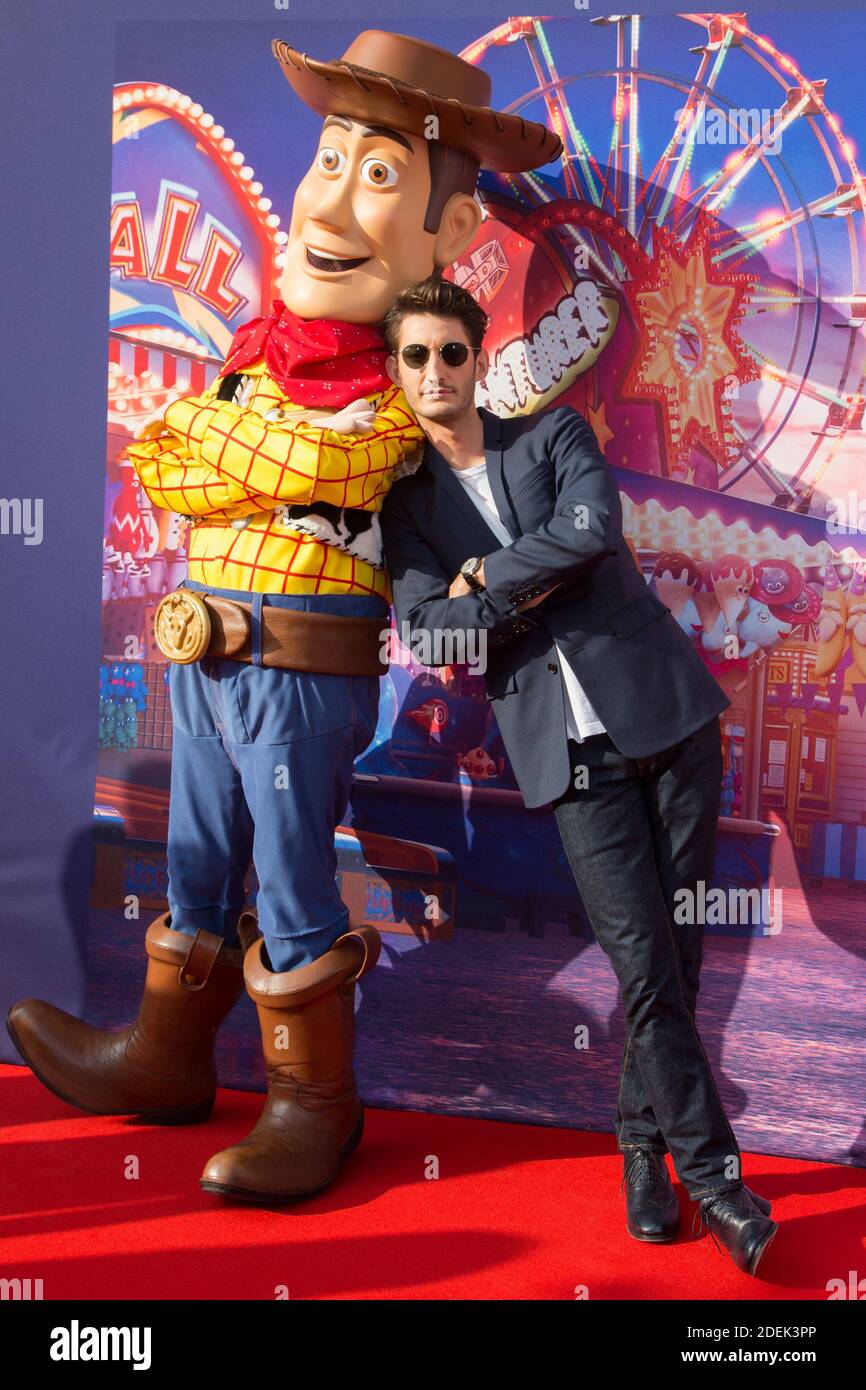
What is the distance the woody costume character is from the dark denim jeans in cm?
51

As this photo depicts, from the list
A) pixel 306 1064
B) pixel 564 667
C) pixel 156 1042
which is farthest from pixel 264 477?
pixel 156 1042

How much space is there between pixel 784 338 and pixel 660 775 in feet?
3.70

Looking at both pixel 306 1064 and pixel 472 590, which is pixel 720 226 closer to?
pixel 472 590

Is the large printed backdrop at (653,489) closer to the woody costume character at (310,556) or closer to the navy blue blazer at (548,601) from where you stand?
the woody costume character at (310,556)

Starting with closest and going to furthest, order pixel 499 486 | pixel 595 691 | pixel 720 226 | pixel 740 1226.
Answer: pixel 740 1226, pixel 595 691, pixel 499 486, pixel 720 226

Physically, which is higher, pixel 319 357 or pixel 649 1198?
pixel 319 357

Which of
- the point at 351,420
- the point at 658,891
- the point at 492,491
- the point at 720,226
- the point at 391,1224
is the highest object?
the point at 720,226

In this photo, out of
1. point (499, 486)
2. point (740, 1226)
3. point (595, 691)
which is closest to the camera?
point (740, 1226)

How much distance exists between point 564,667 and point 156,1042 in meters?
1.23

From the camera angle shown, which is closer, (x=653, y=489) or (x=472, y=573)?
(x=472, y=573)

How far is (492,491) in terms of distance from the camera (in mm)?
2471

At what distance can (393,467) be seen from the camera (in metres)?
2.49

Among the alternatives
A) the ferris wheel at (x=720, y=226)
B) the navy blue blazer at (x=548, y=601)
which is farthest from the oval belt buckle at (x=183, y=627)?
the ferris wheel at (x=720, y=226)

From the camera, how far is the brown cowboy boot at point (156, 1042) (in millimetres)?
2768
